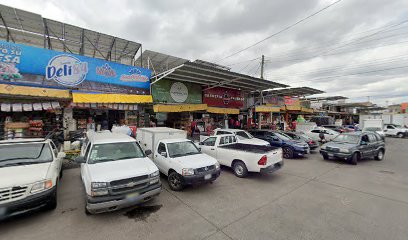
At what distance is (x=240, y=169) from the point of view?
6789mm

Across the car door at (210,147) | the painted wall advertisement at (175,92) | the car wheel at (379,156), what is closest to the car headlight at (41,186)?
the car door at (210,147)

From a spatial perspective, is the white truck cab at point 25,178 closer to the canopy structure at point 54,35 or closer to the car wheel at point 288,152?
the canopy structure at point 54,35

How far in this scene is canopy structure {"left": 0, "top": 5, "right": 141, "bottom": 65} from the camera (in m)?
10.00

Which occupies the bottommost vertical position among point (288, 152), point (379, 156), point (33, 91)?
point (379, 156)

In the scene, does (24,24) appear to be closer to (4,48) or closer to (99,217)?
(4,48)

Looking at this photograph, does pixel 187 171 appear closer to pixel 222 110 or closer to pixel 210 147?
pixel 210 147

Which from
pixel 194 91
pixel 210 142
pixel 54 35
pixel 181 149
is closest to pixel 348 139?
pixel 210 142

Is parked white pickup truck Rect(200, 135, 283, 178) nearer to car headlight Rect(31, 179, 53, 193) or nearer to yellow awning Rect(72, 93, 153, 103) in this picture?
car headlight Rect(31, 179, 53, 193)

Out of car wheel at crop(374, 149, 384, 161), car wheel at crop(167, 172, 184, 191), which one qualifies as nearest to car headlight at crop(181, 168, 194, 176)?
car wheel at crop(167, 172, 184, 191)

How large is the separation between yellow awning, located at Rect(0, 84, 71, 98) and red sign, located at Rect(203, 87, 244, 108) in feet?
34.2

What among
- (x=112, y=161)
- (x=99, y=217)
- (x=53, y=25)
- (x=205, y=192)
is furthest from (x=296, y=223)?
(x=53, y=25)

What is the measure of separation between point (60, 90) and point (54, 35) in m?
5.38

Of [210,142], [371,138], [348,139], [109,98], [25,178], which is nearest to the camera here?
[25,178]

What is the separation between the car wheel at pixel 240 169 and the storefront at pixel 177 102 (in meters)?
7.02
